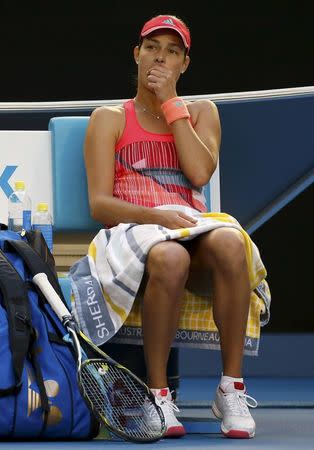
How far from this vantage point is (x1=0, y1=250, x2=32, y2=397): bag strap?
347cm

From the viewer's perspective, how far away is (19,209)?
4473 mm

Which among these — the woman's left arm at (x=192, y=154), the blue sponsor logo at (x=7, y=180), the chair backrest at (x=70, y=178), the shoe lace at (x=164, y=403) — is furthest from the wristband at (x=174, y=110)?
the shoe lace at (x=164, y=403)

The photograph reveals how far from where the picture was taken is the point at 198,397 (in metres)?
5.02

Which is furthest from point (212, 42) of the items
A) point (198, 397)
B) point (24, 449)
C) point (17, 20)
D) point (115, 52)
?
point (24, 449)

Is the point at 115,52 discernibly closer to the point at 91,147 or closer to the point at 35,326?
the point at 91,147

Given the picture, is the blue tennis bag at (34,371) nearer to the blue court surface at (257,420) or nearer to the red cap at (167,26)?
the blue court surface at (257,420)

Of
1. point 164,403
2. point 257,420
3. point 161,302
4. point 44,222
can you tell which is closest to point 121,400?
point 164,403

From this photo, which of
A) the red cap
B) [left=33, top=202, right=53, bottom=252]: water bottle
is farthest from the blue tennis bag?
the red cap

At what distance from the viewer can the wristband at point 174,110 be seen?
4.08m

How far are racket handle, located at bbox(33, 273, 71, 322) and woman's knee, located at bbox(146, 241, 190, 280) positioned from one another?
0.83 ft

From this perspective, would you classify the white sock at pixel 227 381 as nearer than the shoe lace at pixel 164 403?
No

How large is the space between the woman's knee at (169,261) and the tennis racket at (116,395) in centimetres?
26

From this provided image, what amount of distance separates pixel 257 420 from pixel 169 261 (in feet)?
2.52

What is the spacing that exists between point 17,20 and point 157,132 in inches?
102
